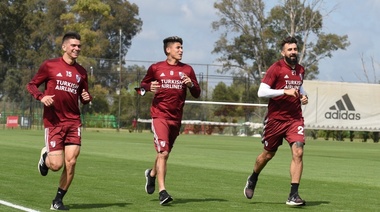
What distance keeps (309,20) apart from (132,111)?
63.7 ft

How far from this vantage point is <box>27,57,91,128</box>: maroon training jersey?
464 inches

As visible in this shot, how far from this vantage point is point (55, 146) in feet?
38.8

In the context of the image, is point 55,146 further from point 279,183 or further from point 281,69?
point 279,183

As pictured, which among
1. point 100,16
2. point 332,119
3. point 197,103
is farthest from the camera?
point 100,16

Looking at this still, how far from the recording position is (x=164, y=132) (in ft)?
42.4

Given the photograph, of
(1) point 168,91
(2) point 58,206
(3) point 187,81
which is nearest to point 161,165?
(1) point 168,91

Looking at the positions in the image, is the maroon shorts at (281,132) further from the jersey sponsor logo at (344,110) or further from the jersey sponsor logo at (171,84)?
the jersey sponsor logo at (344,110)

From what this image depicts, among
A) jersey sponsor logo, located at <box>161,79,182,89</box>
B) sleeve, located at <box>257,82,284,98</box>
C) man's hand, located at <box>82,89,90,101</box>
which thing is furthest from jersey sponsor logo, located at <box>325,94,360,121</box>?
man's hand, located at <box>82,89,90,101</box>

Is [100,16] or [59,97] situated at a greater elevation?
[100,16]

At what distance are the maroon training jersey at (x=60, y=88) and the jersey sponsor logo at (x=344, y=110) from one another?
1951 inches

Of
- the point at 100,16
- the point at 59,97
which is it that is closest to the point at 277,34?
the point at 100,16

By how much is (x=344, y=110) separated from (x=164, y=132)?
161 feet

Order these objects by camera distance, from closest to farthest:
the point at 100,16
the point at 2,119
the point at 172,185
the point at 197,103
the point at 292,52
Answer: the point at 292,52
the point at 172,185
the point at 197,103
the point at 2,119
the point at 100,16

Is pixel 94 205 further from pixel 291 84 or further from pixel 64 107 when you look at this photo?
pixel 291 84
